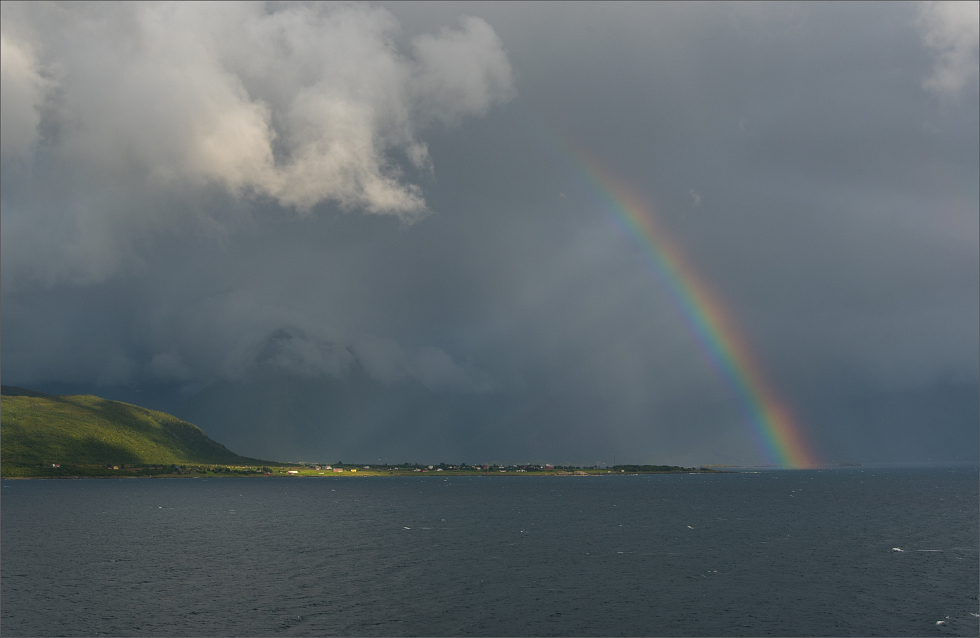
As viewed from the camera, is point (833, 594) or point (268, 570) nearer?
point (833, 594)

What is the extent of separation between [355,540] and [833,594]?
98.9m

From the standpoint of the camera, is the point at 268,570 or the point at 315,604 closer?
the point at 315,604

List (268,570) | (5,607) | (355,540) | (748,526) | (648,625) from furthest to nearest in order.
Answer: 1. (748,526)
2. (355,540)
3. (268,570)
4. (5,607)
5. (648,625)

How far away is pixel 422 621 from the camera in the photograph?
8312 cm

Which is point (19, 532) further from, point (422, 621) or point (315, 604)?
point (422, 621)

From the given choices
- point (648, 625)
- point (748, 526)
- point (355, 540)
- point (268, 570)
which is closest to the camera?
point (648, 625)

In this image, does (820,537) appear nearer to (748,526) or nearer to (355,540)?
(748,526)

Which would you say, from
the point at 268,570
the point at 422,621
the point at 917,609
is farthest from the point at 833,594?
the point at 268,570

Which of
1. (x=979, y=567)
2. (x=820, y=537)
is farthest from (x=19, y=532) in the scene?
(x=979, y=567)

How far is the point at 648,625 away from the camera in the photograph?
8119 centimetres

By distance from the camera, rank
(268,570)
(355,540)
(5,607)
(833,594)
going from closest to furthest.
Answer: (5,607)
(833,594)
(268,570)
(355,540)

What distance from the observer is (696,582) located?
105812mm

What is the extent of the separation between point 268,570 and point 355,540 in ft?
131

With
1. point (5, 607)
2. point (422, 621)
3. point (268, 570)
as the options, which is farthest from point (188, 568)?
point (422, 621)
